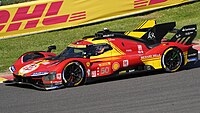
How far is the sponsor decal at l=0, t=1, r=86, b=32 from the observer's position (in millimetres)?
20344

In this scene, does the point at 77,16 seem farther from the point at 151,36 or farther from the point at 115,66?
the point at 115,66

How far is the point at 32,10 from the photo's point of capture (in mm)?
20578

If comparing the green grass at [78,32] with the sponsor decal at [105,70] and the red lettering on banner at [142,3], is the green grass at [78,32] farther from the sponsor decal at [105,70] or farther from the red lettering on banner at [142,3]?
the sponsor decal at [105,70]

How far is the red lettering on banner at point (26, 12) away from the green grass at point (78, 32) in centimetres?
86

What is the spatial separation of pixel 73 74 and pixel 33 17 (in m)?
8.76

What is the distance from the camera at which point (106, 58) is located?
41.8ft

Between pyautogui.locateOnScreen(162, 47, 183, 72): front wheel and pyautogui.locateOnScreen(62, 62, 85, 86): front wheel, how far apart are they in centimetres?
214

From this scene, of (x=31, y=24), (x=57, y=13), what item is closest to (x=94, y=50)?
(x=57, y=13)

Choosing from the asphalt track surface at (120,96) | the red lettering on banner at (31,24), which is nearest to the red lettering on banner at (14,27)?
the red lettering on banner at (31,24)

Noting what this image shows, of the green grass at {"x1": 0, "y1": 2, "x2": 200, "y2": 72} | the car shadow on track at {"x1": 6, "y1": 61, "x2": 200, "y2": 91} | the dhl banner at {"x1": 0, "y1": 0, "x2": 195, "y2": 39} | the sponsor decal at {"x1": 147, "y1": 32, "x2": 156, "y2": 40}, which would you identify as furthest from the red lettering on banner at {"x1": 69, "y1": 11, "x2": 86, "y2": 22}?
the car shadow on track at {"x1": 6, "y1": 61, "x2": 200, "y2": 91}

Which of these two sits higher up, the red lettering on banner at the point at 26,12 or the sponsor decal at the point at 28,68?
the red lettering on banner at the point at 26,12

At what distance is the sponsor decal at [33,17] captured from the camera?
66.7 feet

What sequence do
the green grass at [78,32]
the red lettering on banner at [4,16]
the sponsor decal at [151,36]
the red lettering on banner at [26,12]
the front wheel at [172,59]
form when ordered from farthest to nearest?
the red lettering on banner at [26,12]
the red lettering on banner at [4,16]
the green grass at [78,32]
the sponsor decal at [151,36]
the front wheel at [172,59]

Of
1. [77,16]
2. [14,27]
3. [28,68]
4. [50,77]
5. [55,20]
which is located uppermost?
[77,16]
